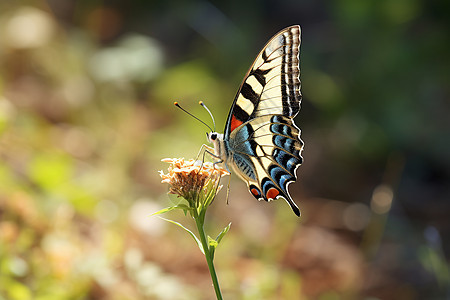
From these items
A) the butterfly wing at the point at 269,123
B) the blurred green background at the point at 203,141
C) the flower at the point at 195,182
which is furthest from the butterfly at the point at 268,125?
the blurred green background at the point at 203,141

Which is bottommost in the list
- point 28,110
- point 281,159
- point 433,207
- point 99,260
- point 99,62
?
point 99,260

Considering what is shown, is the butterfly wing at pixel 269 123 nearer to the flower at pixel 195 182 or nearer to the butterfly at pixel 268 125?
the butterfly at pixel 268 125

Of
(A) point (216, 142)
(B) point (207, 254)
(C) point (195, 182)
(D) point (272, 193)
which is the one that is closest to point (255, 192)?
(D) point (272, 193)

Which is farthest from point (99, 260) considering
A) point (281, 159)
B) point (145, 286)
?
point (281, 159)

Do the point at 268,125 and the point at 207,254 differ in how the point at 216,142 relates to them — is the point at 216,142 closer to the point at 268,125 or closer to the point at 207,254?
the point at 268,125

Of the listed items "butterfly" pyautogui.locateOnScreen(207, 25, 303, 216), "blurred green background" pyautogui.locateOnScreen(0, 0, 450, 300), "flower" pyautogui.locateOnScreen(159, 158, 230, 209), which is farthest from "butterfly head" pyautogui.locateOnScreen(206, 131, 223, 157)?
"blurred green background" pyautogui.locateOnScreen(0, 0, 450, 300)

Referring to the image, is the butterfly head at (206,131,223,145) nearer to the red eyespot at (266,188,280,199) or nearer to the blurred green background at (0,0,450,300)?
the red eyespot at (266,188,280,199)

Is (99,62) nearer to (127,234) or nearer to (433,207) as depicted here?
(127,234)
